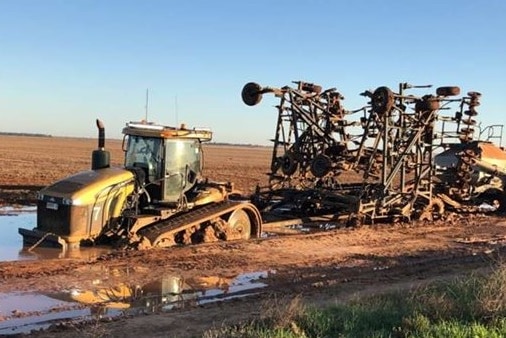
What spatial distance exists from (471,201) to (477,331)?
1624 cm

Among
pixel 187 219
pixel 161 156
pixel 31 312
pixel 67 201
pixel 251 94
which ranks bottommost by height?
pixel 31 312

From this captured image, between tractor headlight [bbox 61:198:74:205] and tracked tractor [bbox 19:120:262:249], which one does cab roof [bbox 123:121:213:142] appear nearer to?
tracked tractor [bbox 19:120:262:249]

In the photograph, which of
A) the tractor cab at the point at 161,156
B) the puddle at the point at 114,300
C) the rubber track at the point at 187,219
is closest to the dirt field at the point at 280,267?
the puddle at the point at 114,300

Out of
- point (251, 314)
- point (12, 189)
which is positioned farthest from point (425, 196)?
point (12, 189)

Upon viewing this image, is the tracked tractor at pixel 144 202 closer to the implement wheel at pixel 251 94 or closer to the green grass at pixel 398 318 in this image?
the implement wheel at pixel 251 94

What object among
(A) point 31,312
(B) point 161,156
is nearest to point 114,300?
(A) point 31,312

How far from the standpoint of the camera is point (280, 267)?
38.3ft

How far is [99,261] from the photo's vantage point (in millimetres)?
11125

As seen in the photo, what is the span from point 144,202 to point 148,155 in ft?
3.09

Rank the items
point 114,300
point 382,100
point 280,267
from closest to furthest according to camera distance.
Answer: point 114,300, point 280,267, point 382,100

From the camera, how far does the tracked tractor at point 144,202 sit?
11680mm

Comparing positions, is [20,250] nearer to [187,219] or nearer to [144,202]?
[144,202]

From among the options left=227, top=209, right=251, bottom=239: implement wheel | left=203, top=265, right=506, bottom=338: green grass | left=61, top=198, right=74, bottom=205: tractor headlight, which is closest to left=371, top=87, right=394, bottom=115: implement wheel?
left=227, top=209, right=251, bottom=239: implement wheel

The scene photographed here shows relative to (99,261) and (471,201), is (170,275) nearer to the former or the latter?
(99,261)
